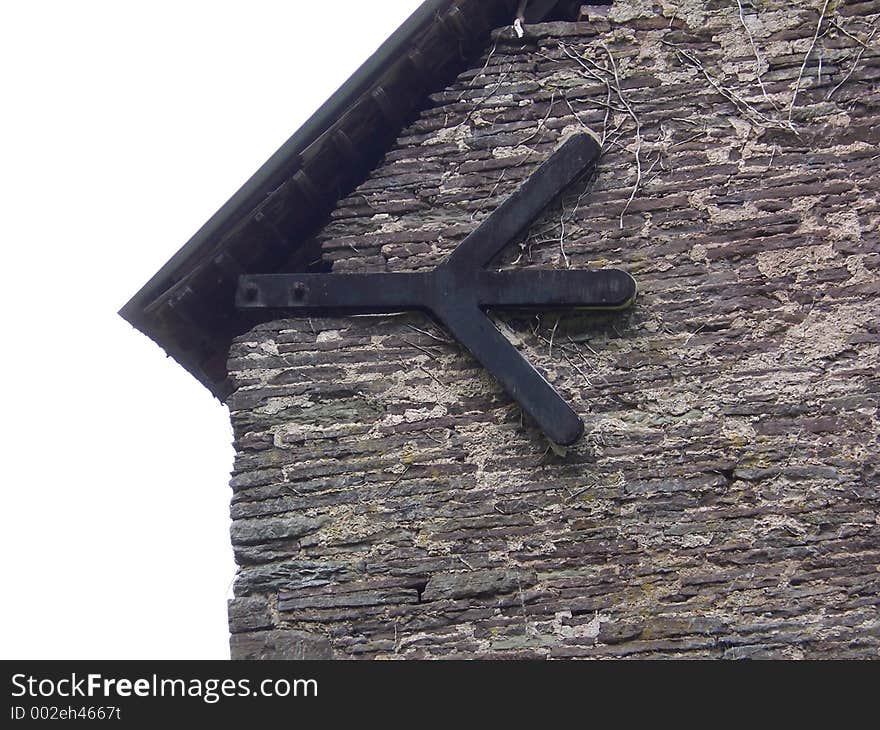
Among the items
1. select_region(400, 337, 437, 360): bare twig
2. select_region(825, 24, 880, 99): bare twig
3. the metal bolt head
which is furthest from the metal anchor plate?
select_region(825, 24, 880, 99): bare twig

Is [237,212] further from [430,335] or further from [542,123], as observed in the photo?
[542,123]

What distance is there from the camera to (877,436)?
5.03m

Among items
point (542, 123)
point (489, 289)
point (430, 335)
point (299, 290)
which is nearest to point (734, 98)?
point (542, 123)

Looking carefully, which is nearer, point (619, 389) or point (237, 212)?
point (619, 389)

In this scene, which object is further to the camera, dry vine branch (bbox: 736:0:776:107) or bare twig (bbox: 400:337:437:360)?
dry vine branch (bbox: 736:0:776:107)

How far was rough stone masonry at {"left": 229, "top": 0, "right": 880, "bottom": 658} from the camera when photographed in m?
4.89

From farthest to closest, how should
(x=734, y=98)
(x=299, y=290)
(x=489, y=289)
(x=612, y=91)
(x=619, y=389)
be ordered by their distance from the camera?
(x=612, y=91) < (x=734, y=98) < (x=299, y=290) < (x=489, y=289) < (x=619, y=389)

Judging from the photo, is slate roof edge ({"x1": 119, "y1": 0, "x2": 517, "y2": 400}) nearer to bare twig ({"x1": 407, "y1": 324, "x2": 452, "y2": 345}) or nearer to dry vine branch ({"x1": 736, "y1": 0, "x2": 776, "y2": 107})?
bare twig ({"x1": 407, "y1": 324, "x2": 452, "y2": 345})

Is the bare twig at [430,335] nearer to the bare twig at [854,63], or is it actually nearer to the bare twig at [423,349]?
the bare twig at [423,349]

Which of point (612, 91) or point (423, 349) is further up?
point (612, 91)

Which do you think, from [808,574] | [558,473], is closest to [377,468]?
[558,473]

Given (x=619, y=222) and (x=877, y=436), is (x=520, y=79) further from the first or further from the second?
(x=877, y=436)

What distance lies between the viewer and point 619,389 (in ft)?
17.2

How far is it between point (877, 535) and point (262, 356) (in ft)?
8.34
